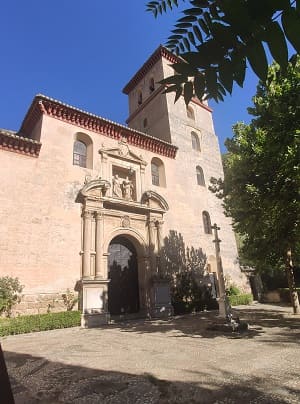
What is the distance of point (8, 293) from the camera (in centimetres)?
1007

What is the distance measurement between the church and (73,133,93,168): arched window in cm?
7

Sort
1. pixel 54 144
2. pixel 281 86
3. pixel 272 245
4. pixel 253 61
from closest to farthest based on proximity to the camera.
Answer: pixel 253 61
pixel 281 86
pixel 272 245
pixel 54 144

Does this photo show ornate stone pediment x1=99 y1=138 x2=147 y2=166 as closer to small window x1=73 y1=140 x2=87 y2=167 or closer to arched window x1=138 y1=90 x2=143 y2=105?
small window x1=73 y1=140 x2=87 y2=167

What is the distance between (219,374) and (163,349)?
90.3 inches

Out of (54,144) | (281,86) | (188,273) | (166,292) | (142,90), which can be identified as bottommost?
(166,292)

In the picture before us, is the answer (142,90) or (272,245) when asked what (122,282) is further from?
(142,90)

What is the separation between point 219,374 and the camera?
426 centimetres

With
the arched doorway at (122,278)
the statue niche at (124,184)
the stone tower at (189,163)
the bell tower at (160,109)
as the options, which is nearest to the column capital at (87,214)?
the statue niche at (124,184)

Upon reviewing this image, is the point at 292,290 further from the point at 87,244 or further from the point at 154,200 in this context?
the point at 87,244

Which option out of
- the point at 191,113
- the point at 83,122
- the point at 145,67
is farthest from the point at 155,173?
the point at 145,67

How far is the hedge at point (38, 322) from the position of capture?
9.50 meters

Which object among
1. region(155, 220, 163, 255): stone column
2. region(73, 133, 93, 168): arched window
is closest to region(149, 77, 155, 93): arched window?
region(73, 133, 93, 168): arched window

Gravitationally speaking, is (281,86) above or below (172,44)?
above

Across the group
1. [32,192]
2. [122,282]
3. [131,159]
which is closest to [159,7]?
[32,192]
